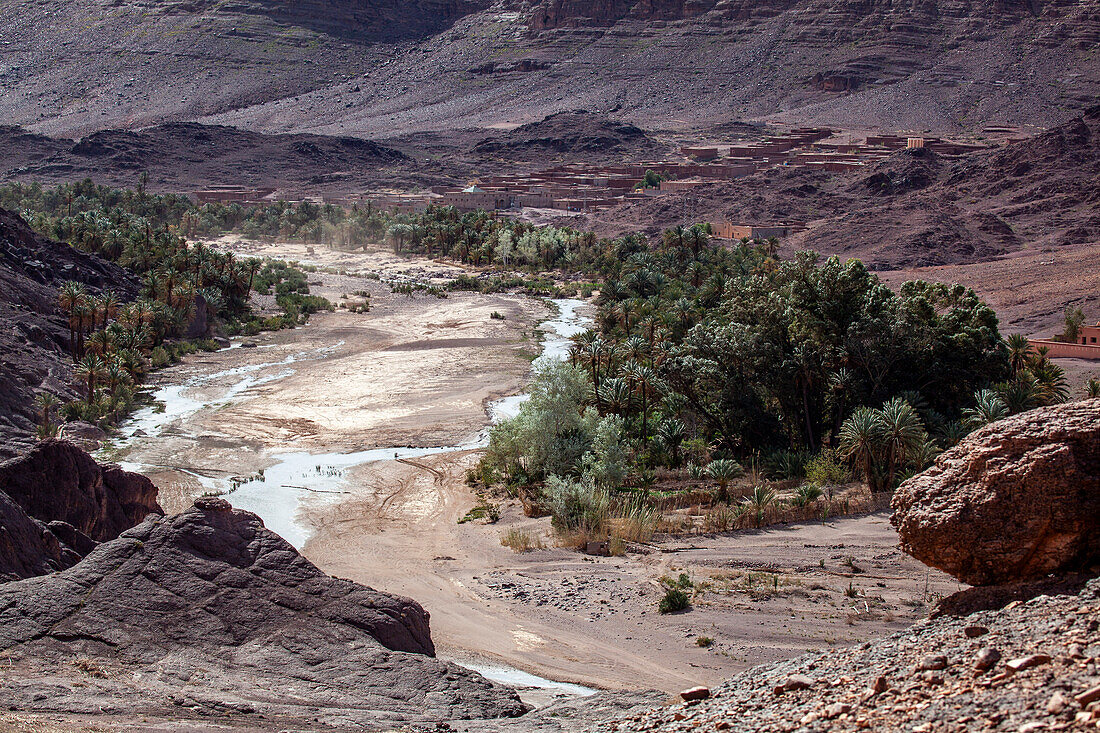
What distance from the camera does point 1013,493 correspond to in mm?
12062

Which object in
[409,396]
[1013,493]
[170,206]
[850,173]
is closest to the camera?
[1013,493]

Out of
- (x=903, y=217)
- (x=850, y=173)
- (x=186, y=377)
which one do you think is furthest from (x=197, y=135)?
(x=186, y=377)

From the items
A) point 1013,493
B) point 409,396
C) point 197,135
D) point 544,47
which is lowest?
point 409,396

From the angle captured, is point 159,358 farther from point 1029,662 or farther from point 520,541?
point 1029,662

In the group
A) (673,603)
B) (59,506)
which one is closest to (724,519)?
(673,603)

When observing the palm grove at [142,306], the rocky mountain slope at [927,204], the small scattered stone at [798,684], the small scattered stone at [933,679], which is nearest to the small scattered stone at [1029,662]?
the small scattered stone at [933,679]

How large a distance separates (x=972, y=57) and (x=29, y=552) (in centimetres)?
16829

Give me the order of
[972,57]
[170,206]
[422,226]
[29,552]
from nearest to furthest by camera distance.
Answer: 1. [29,552]
2. [422,226]
3. [170,206]
4. [972,57]

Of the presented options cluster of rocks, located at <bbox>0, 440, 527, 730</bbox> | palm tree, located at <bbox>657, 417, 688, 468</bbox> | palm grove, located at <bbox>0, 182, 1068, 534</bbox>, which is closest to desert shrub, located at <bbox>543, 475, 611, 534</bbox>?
palm grove, located at <bbox>0, 182, 1068, 534</bbox>

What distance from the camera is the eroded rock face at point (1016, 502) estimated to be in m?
11.9

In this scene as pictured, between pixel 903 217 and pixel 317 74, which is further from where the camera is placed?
pixel 317 74

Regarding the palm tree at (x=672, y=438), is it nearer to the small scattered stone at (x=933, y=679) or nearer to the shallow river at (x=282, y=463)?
the shallow river at (x=282, y=463)

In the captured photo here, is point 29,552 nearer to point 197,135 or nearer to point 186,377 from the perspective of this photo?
point 186,377

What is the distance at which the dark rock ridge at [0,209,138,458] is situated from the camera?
36188mm
